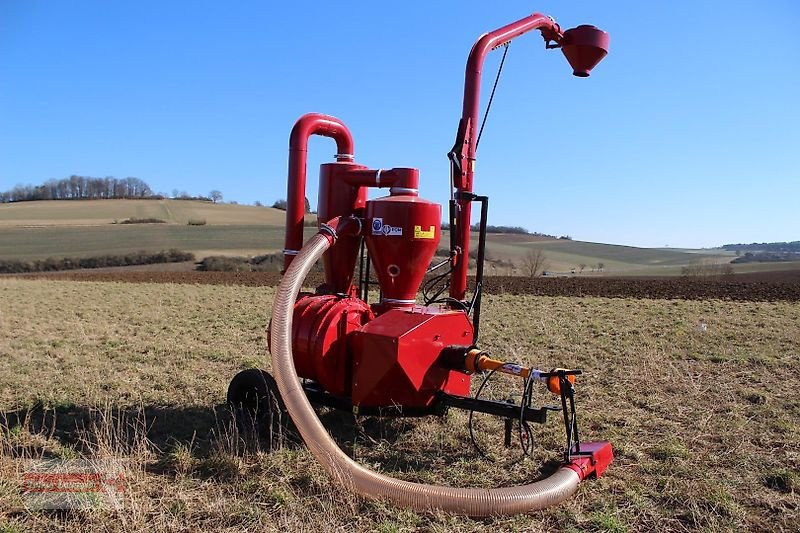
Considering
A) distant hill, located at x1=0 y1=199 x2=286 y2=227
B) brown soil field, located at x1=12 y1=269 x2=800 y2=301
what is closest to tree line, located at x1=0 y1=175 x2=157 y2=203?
distant hill, located at x1=0 y1=199 x2=286 y2=227

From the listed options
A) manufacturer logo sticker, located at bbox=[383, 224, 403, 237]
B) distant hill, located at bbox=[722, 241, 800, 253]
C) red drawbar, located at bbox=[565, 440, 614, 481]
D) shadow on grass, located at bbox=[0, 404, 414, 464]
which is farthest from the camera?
distant hill, located at bbox=[722, 241, 800, 253]

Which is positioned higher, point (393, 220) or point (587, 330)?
point (393, 220)

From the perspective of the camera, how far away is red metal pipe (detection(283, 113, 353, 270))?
5.69 meters

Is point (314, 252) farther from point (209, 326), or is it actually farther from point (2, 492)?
point (209, 326)

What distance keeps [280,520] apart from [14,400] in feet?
13.2

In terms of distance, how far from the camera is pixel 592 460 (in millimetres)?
4379

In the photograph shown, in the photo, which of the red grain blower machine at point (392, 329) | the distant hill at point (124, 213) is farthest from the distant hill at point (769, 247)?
the red grain blower machine at point (392, 329)

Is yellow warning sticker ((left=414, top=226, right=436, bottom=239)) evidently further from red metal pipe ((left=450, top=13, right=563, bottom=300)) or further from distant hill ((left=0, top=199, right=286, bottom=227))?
distant hill ((left=0, top=199, right=286, bottom=227))

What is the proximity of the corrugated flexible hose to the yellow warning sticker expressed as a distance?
1.28 meters

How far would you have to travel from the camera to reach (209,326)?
11.2 metres

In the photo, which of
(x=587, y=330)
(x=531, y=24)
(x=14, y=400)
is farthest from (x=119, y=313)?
(x=531, y=24)

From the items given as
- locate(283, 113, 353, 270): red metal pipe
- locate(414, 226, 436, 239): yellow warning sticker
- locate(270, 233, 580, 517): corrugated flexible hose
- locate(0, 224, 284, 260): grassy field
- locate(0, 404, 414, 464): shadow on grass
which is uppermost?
locate(283, 113, 353, 270): red metal pipe

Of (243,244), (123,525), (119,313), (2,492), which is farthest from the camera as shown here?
(243,244)

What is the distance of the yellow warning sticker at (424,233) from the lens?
517 centimetres
